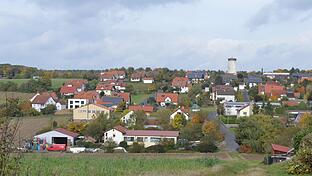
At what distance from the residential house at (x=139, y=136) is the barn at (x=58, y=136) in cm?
243

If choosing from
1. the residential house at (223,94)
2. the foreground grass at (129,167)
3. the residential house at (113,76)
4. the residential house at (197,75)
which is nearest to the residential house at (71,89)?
the residential house at (223,94)

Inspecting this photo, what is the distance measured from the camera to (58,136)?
31.2m

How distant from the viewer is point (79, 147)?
95.5 ft

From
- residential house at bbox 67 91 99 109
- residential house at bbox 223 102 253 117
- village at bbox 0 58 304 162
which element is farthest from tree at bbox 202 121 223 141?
residential house at bbox 67 91 99 109

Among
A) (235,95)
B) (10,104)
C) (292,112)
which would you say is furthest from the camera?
(235,95)

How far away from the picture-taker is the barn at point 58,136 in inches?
1222

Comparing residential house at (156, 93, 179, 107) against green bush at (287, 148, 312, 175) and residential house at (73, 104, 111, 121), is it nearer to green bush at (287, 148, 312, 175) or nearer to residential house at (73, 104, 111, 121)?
residential house at (73, 104, 111, 121)

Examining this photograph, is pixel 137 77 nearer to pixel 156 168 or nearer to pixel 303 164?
pixel 156 168

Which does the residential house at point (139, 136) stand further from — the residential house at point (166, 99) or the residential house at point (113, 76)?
the residential house at point (113, 76)

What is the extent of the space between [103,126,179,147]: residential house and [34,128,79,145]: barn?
2.43 metres

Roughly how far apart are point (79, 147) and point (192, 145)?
707 cm

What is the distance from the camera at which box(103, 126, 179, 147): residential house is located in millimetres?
30672

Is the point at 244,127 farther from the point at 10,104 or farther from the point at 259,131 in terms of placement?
the point at 10,104

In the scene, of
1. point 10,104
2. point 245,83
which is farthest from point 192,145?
point 245,83
